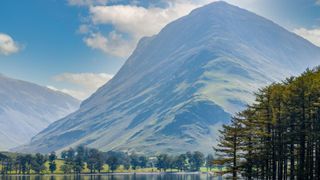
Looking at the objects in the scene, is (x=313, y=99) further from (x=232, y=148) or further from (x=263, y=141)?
(x=232, y=148)

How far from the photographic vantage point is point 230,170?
291 feet

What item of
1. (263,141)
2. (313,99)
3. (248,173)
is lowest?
(248,173)

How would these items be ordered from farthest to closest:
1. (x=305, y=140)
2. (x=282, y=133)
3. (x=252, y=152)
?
(x=252, y=152), (x=282, y=133), (x=305, y=140)

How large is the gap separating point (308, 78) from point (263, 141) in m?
14.2

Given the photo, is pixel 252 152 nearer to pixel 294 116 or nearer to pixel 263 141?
pixel 263 141

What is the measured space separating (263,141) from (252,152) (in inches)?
221

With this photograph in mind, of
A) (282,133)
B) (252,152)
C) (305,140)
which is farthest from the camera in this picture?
(252,152)

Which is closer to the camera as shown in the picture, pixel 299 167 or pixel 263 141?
pixel 299 167

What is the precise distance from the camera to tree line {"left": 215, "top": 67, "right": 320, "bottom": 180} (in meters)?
75.9

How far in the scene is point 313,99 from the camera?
76.2 metres

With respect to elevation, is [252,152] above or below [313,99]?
below

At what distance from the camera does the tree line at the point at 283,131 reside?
249ft

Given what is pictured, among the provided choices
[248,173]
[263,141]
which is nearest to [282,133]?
[263,141]

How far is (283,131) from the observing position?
83062mm
